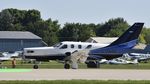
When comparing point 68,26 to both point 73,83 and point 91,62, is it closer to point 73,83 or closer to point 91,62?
point 91,62

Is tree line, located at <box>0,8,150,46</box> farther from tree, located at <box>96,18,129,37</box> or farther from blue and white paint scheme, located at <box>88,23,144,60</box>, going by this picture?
blue and white paint scheme, located at <box>88,23,144,60</box>

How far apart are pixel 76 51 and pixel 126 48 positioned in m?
5.50

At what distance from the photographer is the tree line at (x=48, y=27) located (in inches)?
6752

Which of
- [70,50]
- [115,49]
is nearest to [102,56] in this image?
[115,49]

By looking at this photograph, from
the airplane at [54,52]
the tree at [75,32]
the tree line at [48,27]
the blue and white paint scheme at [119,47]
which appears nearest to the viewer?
the airplane at [54,52]

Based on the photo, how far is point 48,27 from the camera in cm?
17512

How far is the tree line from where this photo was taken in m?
172

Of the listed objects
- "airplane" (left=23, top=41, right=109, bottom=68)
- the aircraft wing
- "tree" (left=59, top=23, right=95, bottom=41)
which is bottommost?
the aircraft wing

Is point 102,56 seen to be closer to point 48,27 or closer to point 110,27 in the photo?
point 48,27

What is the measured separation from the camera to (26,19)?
184 meters

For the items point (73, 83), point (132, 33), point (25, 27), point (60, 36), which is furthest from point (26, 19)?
point (73, 83)

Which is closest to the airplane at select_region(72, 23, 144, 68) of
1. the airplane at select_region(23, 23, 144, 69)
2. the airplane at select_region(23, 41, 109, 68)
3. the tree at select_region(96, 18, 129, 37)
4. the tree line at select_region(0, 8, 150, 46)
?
the airplane at select_region(23, 23, 144, 69)

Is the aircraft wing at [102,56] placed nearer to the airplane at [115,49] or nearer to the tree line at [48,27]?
the airplane at [115,49]

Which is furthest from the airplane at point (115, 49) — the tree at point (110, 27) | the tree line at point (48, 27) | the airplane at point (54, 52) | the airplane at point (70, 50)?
the tree at point (110, 27)
